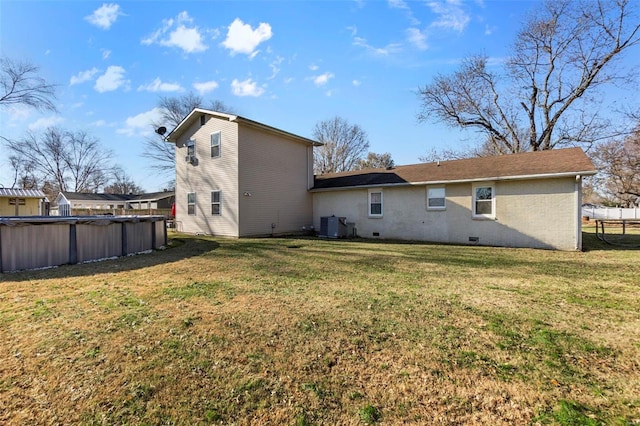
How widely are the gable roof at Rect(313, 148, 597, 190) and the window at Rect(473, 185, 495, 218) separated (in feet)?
1.79

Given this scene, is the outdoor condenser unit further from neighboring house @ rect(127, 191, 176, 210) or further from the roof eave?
neighboring house @ rect(127, 191, 176, 210)

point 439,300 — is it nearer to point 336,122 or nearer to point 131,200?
point 336,122

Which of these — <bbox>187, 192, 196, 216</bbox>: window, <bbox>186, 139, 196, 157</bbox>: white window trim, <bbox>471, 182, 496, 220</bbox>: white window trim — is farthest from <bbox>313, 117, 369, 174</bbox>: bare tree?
<bbox>471, 182, 496, 220</bbox>: white window trim

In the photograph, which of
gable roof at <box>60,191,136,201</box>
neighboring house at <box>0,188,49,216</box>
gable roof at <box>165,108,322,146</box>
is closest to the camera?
gable roof at <box>165,108,322,146</box>

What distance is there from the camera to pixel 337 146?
3569 centimetres

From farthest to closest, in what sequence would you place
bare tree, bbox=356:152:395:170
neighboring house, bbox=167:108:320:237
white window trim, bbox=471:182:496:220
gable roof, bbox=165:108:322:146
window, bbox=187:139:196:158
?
1. bare tree, bbox=356:152:395:170
2. window, bbox=187:139:196:158
3. neighboring house, bbox=167:108:320:237
4. gable roof, bbox=165:108:322:146
5. white window trim, bbox=471:182:496:220

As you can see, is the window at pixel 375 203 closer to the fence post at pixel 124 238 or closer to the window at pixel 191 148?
the window at pixel 191 148

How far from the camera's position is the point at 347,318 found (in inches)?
150

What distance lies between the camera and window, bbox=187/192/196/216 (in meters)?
16.0

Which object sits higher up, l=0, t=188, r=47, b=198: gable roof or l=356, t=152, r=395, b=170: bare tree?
l=356, t=152, r=395, b=170: bare tree

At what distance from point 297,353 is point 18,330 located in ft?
10.8

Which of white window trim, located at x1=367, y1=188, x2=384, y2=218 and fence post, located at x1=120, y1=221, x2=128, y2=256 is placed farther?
white window trim, located at x1=367, y1=188, x2=384, y2=218

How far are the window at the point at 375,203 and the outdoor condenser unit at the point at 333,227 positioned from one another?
1477 millimetres

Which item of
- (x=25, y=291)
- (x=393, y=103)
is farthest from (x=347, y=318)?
(x=393, y=103)
